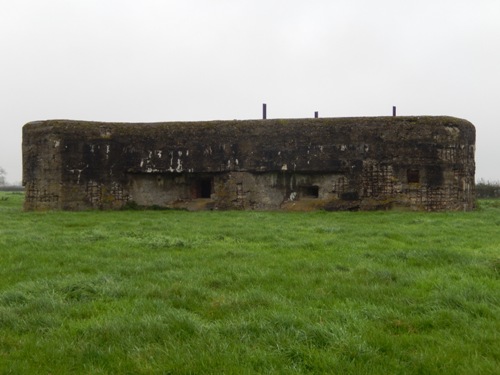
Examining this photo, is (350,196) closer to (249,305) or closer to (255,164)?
(255,164)

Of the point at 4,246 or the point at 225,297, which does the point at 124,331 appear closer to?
the point at 225,297

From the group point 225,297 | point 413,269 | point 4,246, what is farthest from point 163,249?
point 413,269

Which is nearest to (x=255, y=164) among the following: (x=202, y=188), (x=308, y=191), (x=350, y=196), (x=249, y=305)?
(x=308, y=191)

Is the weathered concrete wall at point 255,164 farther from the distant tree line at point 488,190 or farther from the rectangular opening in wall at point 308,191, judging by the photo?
the distant tree line at point 488,190

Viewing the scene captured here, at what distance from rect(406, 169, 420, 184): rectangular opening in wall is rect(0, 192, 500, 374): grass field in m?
7.57

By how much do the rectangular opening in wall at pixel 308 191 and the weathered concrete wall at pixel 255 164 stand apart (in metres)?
0.04

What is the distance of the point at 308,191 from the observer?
18.4m

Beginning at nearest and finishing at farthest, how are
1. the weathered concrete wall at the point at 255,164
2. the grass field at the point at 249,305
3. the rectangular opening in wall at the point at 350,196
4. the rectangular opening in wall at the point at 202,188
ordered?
the grass field at the point at 249,305, the weathered concrete wall at the point at 255,164, the rectangular opening in wall at the point at 350,196, the rectangular opening in wall at the point at 202,188

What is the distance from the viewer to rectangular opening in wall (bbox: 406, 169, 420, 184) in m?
17.4

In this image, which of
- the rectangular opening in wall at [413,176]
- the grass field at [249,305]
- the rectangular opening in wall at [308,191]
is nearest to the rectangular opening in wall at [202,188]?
the rectangular opening in wall at [308,191]

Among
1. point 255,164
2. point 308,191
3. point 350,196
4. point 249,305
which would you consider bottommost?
point 249,305

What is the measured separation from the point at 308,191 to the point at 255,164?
2094mm

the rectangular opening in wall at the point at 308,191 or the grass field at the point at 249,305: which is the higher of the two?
the rectangular opening in wall at the point at 308,191

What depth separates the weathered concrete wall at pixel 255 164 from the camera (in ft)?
57.1
